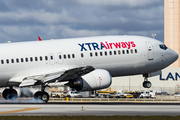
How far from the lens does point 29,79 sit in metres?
39.8

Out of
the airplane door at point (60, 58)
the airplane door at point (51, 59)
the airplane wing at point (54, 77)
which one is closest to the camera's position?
the airplane wing at point (54, 77)

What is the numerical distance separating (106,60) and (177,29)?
119 meters

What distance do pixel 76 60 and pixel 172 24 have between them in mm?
120140

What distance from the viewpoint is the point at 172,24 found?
154m

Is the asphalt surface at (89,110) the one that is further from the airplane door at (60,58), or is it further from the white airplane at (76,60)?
the airplane door at (60,58)

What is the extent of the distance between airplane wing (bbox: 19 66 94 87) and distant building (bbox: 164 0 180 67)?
121m

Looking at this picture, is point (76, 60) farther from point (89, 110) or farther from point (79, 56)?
point (89, 110)

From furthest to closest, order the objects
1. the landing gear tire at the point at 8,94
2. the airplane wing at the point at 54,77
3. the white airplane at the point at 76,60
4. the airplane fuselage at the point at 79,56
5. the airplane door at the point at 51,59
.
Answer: the landing gear tire at the point at 8,94, the airplane door at the point at 51,59, the airplane fuselage at the point at 79,56, the white airplane at the point at 76,60, the airplane wing at the point at 54,77

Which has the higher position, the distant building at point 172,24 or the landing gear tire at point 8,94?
the distant building at point 172,24

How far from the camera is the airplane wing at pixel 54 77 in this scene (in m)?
38.4

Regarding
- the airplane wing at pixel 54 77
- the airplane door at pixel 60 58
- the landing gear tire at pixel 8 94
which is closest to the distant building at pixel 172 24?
the landing gear tire at pixel 8 94

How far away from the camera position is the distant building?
502 feet

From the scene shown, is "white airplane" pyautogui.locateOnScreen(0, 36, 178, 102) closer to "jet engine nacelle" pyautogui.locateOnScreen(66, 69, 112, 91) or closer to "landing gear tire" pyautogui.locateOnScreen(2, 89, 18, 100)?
"jet engine nacelle" pyautogui.locateOnScreen(66, 69, 112, 91)

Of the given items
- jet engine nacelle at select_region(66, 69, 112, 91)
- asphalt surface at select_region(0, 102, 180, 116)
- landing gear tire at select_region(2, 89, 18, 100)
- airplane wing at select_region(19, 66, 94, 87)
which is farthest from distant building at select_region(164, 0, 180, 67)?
asphalt surface at select_region(0, 102, 180, 116)
